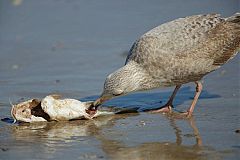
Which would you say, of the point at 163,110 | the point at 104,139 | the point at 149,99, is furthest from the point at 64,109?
the point at 149,99

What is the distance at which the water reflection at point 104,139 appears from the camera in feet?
19.8

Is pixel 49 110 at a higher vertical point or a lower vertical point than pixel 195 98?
higher

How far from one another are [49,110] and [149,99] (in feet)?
5.49

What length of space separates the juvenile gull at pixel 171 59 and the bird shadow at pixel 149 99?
0.24 meters

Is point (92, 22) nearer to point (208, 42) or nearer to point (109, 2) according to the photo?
point (109, 2)

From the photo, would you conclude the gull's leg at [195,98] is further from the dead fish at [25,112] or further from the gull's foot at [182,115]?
the dead fish at [25,112]

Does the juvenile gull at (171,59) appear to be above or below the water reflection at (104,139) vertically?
above

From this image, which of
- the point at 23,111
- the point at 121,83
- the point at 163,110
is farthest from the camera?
the point at 163,110

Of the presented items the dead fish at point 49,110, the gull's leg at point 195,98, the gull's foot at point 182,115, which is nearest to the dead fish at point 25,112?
the dead fish at point 49,110

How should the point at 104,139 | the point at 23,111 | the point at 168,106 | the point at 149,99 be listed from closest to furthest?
the point at 104,139 < the point at 23,111 < the point at 168,106 < the point at 149,99

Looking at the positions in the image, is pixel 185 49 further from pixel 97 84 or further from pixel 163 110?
pixel 97 84

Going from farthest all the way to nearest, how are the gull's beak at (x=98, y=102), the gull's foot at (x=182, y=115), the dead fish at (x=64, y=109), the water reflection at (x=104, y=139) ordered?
1. the gull's beak at (x=98, y=102)
2. the gull's foot at (x=182, y=115)
3. the dead fish at (x=64, y=109)
4. the water reflection at (x=104, y=139)

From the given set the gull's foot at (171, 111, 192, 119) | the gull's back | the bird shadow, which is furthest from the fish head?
the gull's foot at (171, 111, 192, 119)

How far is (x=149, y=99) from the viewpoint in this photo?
855 cm
